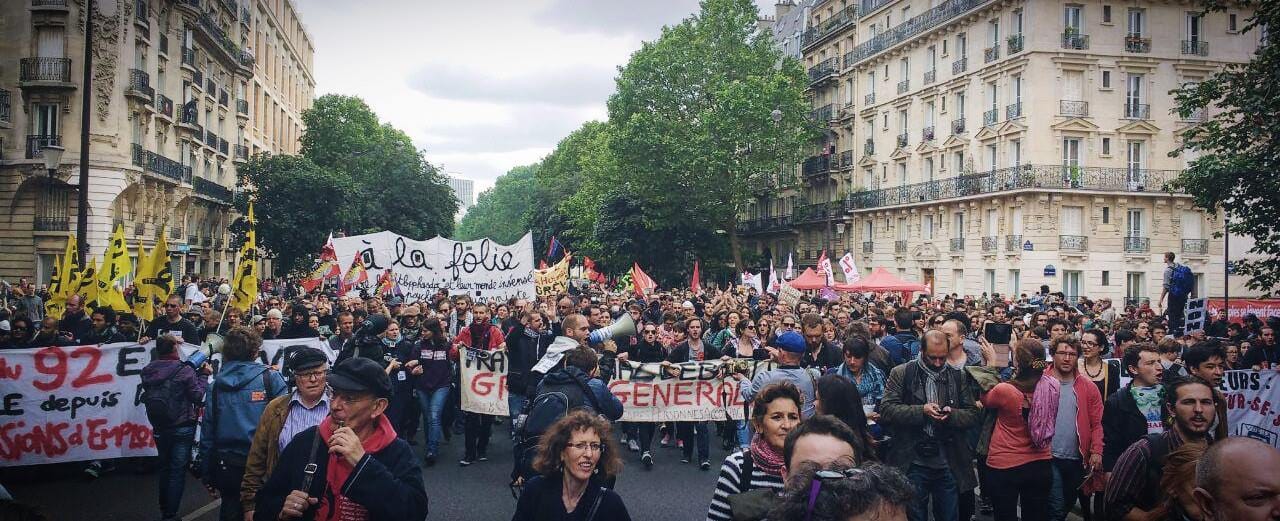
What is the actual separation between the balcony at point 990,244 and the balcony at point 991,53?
25.4ft

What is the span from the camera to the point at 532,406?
266 inches

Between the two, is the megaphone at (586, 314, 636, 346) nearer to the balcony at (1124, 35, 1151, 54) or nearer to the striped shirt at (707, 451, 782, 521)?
the striped shirt at (707, 451, 782, 521)

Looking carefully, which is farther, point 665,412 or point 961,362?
point 665,412

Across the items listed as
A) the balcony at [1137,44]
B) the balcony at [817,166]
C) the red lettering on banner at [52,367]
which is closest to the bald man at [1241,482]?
the red lettering on banner at [52,367]

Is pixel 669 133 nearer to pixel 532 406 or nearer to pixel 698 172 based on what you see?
pixel 698 172

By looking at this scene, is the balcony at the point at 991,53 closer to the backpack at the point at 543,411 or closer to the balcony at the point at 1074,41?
the balcony at the point at 1074,41

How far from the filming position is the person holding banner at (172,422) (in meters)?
7.24

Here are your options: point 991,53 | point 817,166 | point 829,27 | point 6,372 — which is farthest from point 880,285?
point 829,27

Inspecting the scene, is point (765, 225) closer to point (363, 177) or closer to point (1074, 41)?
point (1074, 41)

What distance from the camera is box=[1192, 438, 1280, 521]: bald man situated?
111 inches

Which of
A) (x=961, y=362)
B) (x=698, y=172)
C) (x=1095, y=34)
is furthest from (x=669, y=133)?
(x=961, y=362)

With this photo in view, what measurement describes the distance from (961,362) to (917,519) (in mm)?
1817

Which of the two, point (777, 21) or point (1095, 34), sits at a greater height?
point (777, 21)

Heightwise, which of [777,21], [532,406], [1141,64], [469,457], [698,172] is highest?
[777,21]
